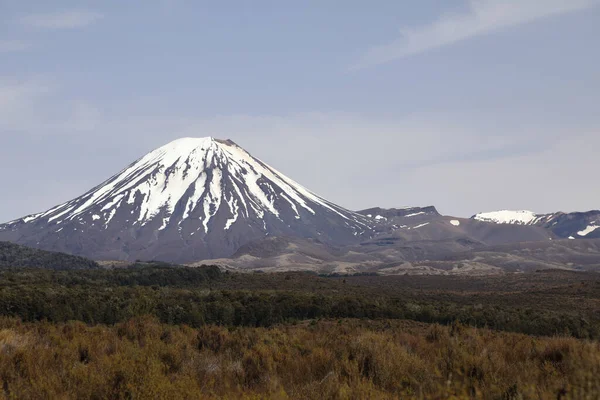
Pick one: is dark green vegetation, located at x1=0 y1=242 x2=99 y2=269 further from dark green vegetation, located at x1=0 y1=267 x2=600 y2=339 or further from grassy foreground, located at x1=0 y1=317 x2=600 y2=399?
grassy foreground, located at x1=0 y1=317 x2=600 y2=399

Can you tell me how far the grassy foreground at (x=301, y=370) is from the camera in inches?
333

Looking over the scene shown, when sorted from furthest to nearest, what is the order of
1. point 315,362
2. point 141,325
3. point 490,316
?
1. point 490,316
2. point 141,325
3. point 315,362

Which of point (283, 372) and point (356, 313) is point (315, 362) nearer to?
point (283, 372)

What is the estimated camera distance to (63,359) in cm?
1115

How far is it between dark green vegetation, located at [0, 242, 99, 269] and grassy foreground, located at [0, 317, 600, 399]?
110 metres

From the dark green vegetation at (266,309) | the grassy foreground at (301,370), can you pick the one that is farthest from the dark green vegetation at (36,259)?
the grassy foreground at (301,370)

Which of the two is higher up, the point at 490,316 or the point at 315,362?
the point at 315,362

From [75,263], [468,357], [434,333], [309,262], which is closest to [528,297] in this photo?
[434,333]

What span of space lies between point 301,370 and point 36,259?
397ft

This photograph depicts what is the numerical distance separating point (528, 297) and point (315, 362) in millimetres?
55088

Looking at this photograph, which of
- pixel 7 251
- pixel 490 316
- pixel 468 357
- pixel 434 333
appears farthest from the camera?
pixel 7 251

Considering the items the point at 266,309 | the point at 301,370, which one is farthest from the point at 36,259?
the point at 301,370

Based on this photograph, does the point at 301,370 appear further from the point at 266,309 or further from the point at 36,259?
the point at 36,259

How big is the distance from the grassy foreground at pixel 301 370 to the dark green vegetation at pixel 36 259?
10981 centimetres
